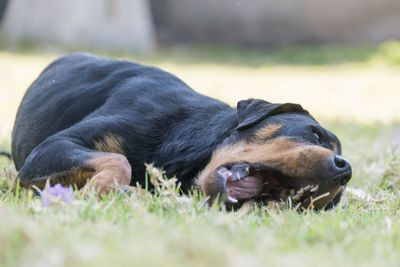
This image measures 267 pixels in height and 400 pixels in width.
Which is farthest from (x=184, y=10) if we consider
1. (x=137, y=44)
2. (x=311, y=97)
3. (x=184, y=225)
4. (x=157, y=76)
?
(x=184, y=225)

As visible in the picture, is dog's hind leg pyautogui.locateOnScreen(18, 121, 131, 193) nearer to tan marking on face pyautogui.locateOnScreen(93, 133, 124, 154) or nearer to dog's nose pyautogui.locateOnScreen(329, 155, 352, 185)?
tan marking on face pyautogui.locateOnScreen(93, 133, 124, 154)

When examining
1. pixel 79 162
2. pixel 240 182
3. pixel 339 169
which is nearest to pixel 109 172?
pixel 79 162

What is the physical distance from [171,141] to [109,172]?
574 mm

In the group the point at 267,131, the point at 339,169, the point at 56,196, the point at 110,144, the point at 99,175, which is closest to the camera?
the point at 56,196

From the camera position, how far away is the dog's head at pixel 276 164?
4.39 metres

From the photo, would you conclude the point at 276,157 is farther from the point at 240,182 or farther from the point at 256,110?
the point at 256,110

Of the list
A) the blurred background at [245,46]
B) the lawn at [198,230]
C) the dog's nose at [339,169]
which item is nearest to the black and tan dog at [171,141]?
the dog's nose at [339,169]

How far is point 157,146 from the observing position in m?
5.11

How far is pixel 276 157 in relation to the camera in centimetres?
445

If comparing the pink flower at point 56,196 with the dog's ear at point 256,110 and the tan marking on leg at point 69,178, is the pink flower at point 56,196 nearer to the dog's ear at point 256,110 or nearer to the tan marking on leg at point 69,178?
the tan marking on leg at point 69,178

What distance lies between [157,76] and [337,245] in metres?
2.39

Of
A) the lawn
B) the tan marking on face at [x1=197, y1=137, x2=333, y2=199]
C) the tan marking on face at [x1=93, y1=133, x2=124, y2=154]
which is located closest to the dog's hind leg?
the tan marking on face at [x1=93, y1=133, x2=124, y2=154]

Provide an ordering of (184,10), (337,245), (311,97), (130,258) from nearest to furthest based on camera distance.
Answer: (130,258), (337,245), (311,97), (184,10)

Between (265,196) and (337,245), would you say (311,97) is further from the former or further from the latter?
(337,245)
